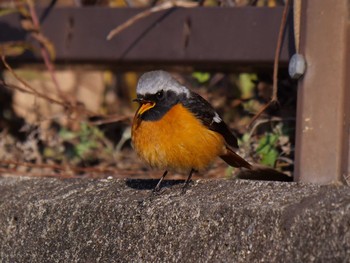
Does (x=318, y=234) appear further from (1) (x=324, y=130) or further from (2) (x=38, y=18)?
(2) (x=38, y=18)

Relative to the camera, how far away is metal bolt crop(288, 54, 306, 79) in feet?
13.0

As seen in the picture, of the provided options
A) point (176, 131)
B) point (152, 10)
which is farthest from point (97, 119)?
point (176, 131)

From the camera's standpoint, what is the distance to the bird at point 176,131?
4570 mm

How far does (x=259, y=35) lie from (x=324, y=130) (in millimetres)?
1484

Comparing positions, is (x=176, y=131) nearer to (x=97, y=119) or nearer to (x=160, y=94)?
(x=160, y=94)

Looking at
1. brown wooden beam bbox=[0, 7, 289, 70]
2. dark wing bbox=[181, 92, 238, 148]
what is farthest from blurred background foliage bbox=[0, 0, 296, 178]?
dark wing bbox=[181, 92, 238, 148]

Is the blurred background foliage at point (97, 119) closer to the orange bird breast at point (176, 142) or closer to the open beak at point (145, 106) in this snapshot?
the orange bird breast at point (176, 142)

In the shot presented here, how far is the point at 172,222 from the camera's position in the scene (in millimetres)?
3641

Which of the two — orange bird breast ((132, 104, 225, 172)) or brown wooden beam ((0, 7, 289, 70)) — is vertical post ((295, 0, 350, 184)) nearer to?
orange bird breast ((132, 104, 225, 172))

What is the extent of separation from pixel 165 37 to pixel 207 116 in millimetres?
1033

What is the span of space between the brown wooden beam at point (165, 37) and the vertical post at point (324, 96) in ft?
3.04

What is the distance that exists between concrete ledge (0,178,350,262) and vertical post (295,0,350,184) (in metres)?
0.28

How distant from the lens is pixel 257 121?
551 cm

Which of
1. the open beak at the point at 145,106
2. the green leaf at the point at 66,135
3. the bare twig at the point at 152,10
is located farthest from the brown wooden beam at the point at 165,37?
the open beak at the point at 145,106
